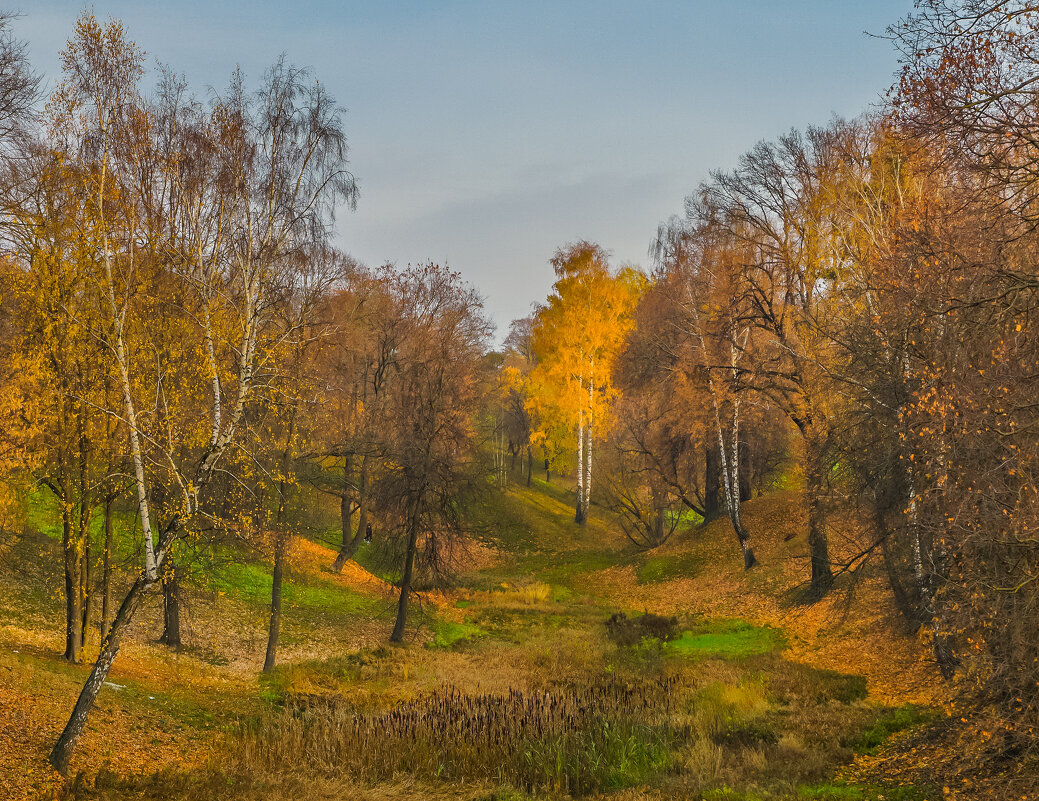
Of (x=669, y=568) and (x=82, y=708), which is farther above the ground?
(x=82, y=708)

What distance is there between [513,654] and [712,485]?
572 inches

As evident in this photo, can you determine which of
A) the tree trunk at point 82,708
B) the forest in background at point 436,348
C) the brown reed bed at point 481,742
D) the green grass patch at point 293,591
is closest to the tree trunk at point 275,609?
the forest in background at point 436,348

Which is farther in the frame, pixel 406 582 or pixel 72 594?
pixel 406 582

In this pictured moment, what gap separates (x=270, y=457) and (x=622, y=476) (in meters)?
16.4

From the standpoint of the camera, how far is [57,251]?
32.6 feet

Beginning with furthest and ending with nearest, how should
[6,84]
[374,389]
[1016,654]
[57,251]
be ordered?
[374,389], [57,251], [6,84], [1016,654]

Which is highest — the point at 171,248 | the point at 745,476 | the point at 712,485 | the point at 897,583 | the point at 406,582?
the point at 171,248

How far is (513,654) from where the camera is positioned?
666 inches

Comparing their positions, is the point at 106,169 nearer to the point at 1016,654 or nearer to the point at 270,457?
the point at 270,457

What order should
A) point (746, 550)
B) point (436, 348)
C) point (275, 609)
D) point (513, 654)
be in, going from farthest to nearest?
1. point (436, 348)
2. point (746, 550)
3. point (513, 654)
4. point (275, 609)

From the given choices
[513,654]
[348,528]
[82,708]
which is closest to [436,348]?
[348,528]

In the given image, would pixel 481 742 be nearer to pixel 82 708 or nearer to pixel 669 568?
pixel 82 708

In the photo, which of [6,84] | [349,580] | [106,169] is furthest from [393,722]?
[349,580]

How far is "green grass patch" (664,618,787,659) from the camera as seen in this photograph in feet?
52.2
